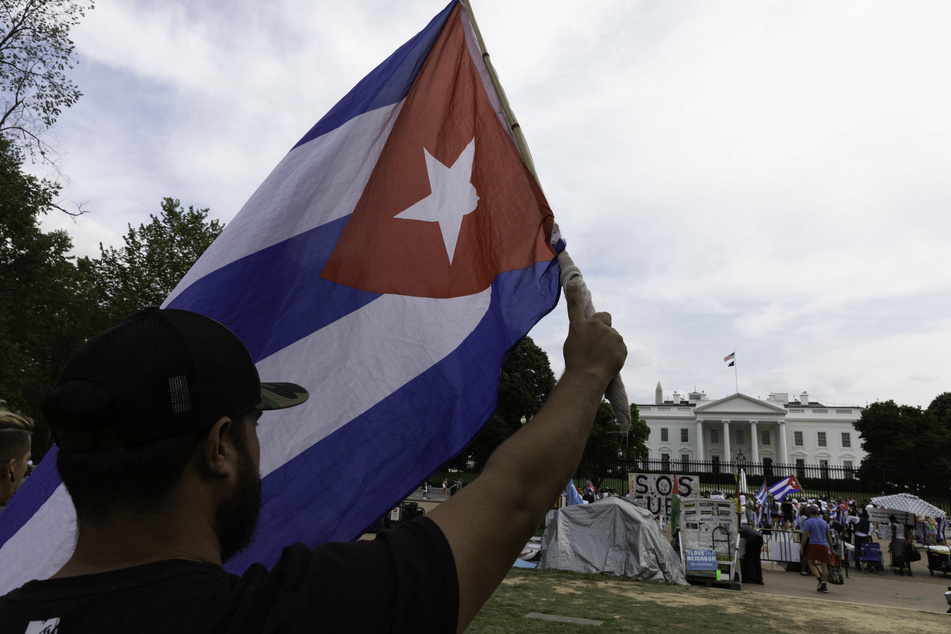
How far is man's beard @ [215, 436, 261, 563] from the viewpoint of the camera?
4.19 ft

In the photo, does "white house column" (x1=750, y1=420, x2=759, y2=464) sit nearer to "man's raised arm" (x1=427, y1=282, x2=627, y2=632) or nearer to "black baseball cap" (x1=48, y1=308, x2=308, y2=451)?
"man's raised arm" (x1=427, y1=282, x2=627, y2=632)

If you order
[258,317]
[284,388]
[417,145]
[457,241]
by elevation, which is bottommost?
[284,388]

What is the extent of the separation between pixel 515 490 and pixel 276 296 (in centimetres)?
193

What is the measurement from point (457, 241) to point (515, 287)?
364 millimetres

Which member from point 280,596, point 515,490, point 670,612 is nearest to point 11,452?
point 280,596

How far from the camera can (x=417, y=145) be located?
129 inches

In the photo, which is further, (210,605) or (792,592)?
(792,592)

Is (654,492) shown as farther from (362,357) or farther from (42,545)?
(42,545)

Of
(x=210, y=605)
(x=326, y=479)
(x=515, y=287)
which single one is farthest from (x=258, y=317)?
(x=210, y=605)

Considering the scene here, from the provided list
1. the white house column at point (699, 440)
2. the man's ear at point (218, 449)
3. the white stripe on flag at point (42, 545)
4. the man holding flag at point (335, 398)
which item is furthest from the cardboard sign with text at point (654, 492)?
the white house column at point (699, 440)

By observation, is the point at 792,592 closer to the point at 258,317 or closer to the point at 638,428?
the point at 258,317

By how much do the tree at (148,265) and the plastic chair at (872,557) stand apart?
26.9m

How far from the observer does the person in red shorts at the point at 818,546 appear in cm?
1420

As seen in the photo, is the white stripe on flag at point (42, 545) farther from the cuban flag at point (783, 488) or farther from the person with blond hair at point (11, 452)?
the cuban flag at point (783, 488)
